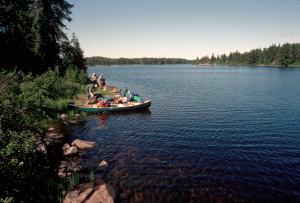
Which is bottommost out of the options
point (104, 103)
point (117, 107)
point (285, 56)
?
point (117, 107)

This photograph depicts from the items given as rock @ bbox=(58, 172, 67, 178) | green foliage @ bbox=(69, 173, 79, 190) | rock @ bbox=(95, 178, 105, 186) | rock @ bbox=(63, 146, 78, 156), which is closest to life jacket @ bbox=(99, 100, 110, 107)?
rock @ bbox=(63, 146, 78, 156)

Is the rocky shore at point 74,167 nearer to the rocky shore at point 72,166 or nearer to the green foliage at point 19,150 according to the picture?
the rocky shore at point 72,166

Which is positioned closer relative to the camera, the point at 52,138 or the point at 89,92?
the point at 52,138

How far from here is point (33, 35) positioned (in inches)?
964

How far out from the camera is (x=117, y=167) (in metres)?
9.24

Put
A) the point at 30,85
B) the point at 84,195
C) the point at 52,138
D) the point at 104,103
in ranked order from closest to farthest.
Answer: the point at 84,195 → the point at 52,138 → the point at 30,85 → the point at 104,103

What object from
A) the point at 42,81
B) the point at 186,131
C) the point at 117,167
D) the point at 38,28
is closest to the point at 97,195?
the point at 117,167

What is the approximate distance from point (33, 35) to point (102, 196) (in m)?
27.6

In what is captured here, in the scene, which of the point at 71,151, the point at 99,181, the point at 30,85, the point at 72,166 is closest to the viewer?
the point at 99,181

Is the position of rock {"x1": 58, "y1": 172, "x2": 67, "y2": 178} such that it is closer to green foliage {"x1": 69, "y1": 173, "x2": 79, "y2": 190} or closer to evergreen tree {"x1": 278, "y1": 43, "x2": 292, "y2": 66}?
green foliage {"x1": 69, "y1": 173, "x2": 79, "y2": 190}

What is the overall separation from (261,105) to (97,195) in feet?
80.0

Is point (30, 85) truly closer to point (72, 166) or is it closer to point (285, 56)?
point (72, 166)

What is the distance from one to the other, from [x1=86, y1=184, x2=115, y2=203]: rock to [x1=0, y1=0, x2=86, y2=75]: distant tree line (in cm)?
2196

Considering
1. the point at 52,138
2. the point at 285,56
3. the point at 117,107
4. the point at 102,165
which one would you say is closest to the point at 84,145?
the point at 102,165
